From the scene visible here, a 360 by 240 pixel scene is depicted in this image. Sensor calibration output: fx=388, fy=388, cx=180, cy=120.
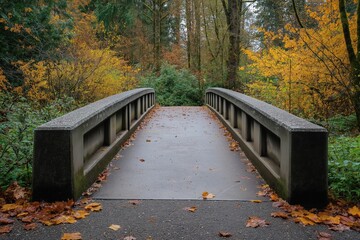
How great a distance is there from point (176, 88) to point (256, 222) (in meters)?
23.6

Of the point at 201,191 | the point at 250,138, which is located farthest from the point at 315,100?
the point at 201,191

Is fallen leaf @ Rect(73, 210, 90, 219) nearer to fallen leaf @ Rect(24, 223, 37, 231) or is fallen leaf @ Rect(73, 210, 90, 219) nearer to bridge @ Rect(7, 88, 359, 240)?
bridge @ Rect(7, 88, 359, 240)

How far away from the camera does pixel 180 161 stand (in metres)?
7.04

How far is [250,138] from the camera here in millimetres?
7648

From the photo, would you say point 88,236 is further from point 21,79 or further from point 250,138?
point 21,79

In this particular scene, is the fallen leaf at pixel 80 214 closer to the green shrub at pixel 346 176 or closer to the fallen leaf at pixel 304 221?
the fallen leaf at pixel 304 221

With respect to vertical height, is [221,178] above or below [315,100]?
below

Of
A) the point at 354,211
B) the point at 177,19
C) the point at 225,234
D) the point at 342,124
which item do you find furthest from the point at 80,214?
the point at 177,19

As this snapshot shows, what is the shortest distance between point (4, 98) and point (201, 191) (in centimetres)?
779

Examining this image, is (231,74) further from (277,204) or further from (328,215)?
(328,215)

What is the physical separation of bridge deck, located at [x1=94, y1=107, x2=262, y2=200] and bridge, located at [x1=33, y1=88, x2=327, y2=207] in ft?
0.04

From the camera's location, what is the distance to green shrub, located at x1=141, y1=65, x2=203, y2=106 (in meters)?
27.0

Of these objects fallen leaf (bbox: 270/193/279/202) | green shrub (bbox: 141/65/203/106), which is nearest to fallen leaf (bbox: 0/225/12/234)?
fallen leaf (bbox: 270/193/279/202)

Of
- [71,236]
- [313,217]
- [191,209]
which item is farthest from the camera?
[191,209]
